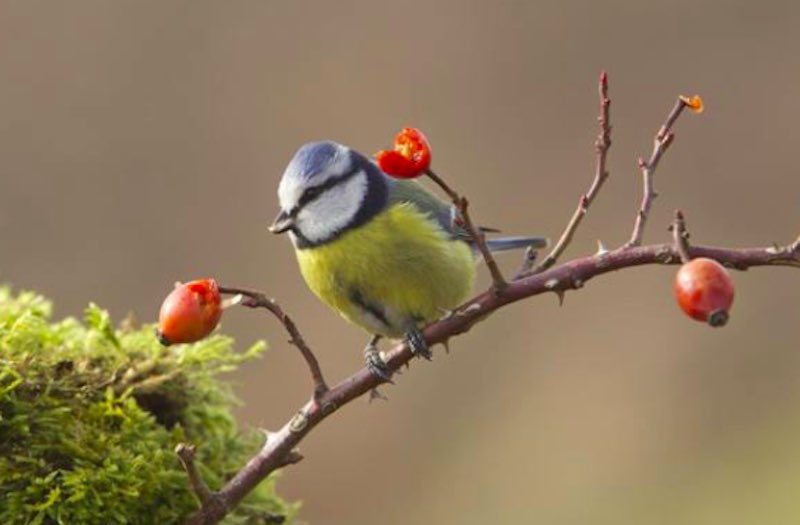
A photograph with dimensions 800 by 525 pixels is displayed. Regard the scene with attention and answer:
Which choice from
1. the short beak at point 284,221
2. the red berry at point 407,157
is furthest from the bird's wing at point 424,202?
the red berry at point 407,157

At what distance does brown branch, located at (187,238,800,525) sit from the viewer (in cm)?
153

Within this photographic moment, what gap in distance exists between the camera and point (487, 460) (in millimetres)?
6562

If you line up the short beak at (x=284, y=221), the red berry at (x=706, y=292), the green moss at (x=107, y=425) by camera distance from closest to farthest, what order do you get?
the red berry at (x=706, y=292), the green moss at (x=107, y=425), the short beak at (x=284, y=221)

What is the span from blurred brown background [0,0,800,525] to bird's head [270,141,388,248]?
354cm

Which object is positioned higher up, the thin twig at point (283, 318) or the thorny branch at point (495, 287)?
the thin twig at point (283, 318)

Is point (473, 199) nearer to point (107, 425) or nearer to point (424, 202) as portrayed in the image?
point (424, 202)

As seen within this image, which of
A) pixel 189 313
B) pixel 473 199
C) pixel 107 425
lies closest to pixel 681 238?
pixel 189 313

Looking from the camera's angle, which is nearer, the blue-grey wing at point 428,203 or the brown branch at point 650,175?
the brown branch at point 650,175

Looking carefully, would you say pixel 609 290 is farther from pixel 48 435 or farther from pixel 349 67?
pixel 48 435

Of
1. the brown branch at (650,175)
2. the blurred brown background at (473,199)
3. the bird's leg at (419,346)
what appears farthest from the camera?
the blurred brown background at (473,199)

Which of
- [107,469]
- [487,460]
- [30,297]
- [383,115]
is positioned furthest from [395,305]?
[383,115]

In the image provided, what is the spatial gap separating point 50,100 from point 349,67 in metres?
1.82

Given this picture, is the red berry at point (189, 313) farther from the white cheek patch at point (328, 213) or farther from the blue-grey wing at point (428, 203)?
the blue-grey wing at point (428, 203)

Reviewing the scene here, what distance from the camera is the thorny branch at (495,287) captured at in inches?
59.9
